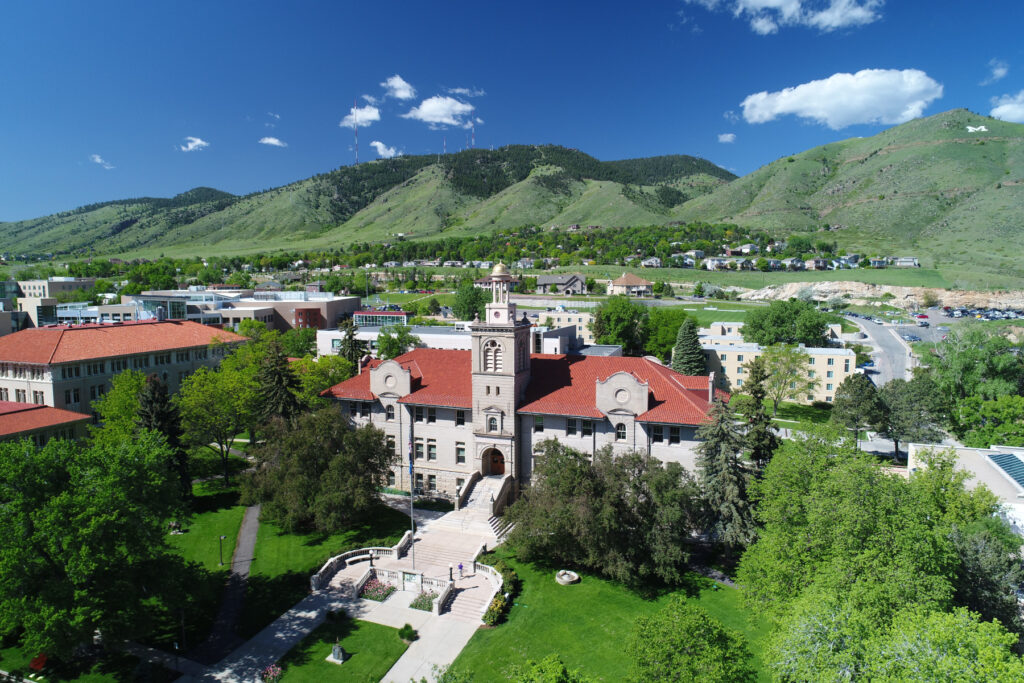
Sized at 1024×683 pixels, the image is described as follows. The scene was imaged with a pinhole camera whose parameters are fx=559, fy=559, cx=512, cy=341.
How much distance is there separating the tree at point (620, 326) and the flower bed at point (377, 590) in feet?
227

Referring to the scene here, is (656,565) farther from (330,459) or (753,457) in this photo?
(330,459)

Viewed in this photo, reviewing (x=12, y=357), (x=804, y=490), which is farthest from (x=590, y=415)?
(x=12, y=357)

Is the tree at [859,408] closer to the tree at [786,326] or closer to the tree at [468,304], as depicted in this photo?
the tree at [786,326]

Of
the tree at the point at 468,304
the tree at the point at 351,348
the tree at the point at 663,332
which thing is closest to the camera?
the tree at the point at 351,348

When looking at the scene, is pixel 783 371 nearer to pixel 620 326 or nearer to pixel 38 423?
pixel 620 326

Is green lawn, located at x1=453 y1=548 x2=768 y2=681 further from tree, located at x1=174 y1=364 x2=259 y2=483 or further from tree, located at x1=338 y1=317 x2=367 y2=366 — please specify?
tree, located at x1=338 y1=317 x2=367 y2=366

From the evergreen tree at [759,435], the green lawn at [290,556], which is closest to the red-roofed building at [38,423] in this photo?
the green lawn at [290,556]

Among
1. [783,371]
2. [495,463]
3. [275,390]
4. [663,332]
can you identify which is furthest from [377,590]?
[663,332]

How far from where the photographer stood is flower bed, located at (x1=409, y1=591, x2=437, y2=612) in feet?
101

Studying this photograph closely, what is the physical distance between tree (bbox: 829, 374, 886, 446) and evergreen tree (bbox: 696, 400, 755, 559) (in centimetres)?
2053

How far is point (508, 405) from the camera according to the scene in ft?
138

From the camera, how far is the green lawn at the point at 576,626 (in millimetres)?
26422

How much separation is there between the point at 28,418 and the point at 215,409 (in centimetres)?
1359

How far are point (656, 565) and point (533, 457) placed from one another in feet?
41.0
